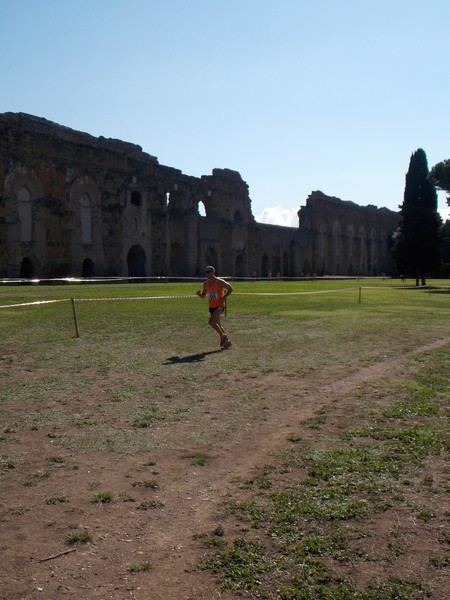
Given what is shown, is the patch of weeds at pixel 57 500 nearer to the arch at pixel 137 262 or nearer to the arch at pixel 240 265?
the arch at pixel 137 262

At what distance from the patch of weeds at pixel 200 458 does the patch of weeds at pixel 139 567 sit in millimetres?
1420

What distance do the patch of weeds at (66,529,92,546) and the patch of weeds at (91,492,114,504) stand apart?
44 cm

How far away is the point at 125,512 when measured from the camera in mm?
3695

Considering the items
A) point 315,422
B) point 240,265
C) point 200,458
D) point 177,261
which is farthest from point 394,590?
point 240,265

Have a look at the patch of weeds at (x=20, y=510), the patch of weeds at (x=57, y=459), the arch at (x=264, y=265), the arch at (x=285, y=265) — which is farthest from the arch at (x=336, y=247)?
the patch of weeds at (x=20, y=510)

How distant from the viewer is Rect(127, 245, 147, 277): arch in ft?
132

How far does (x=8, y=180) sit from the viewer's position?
3062cm

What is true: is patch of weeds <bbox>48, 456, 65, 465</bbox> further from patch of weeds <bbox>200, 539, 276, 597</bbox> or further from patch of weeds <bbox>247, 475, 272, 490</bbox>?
patch of weeds <bbox>200, 539, 276, 597</bbox>

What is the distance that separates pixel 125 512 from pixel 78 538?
0.40 metres

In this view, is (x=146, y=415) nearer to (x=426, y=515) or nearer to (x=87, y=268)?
(x=426, y=515)

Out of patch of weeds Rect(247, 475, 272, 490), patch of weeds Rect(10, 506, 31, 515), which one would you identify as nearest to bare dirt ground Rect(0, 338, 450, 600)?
patch of weeds Rect(10, 506, 31, 515)

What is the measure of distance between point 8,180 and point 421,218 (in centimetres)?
2444

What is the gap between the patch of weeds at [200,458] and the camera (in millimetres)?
4520

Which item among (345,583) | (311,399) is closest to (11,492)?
(345,583)
